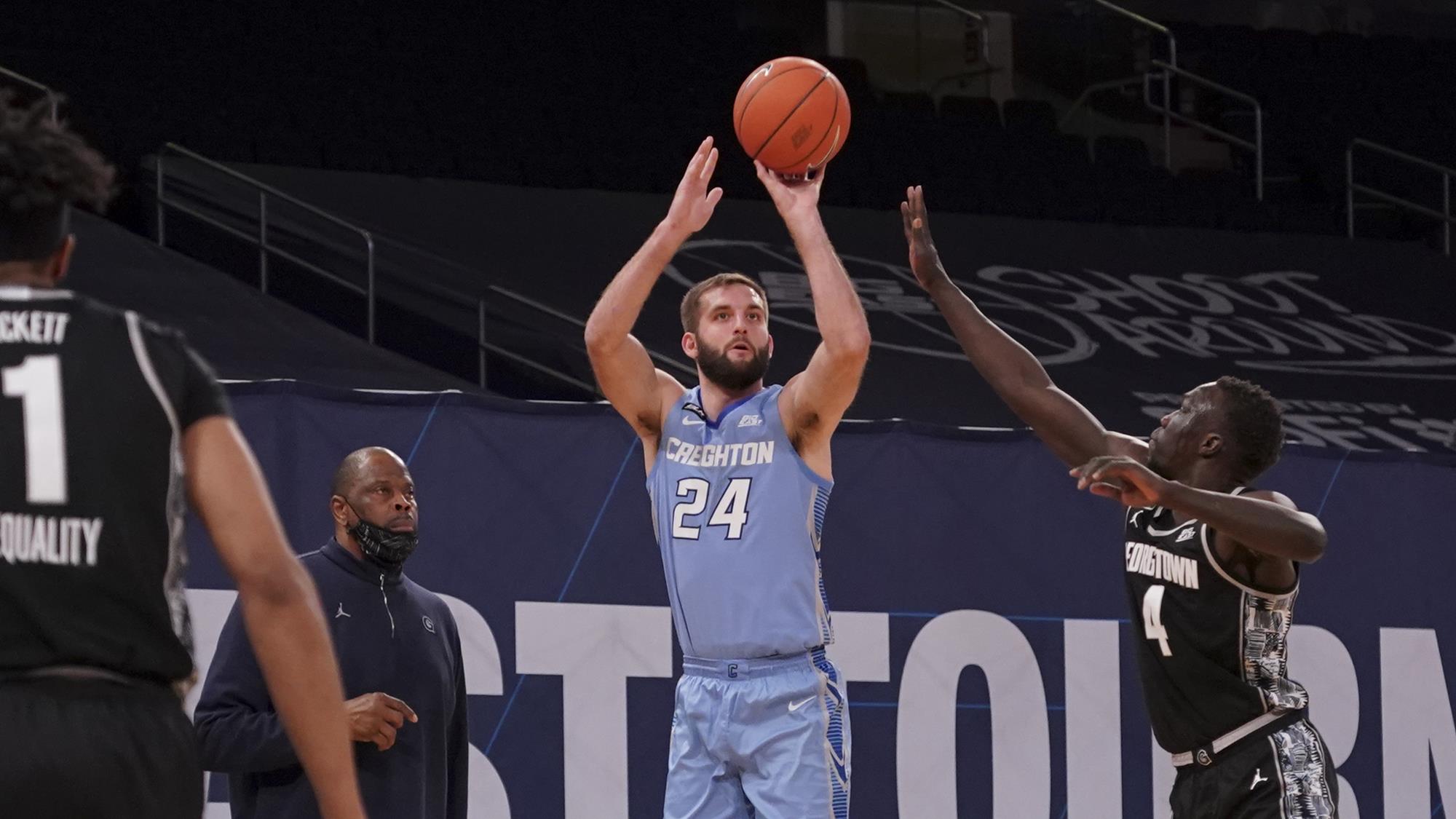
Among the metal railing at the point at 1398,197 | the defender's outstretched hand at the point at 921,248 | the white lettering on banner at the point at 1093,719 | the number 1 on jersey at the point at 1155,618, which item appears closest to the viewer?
the number 1 on jersey at the point at 1155,618

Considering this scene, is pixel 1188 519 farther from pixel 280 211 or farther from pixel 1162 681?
pixel 280 211

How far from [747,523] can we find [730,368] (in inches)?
17.7

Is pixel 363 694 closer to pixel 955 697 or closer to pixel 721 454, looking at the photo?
pixel 721 454

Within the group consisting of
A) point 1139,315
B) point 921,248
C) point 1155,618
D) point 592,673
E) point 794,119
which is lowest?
point 592,673

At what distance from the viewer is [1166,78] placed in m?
16.5

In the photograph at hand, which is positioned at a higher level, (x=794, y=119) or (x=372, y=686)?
(x=794, y=119)

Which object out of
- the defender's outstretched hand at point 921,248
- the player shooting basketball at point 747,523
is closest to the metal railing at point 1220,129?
the defender's outstretched hand at point 921,248

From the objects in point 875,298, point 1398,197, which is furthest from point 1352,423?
point 1398,197

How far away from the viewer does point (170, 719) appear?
8.57ft

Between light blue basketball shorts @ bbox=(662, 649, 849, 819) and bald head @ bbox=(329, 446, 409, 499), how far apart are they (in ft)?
3.71

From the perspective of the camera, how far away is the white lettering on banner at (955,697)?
6.82m

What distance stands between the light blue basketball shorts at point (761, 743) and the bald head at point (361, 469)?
3.71 feet

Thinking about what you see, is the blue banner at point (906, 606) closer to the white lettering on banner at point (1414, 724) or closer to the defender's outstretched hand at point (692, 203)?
the white lettering on banner at point (1414, 724)

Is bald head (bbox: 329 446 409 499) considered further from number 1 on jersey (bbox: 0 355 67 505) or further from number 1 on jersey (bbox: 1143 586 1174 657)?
number 1 on jersey (bbox: 0 355 67 505)
